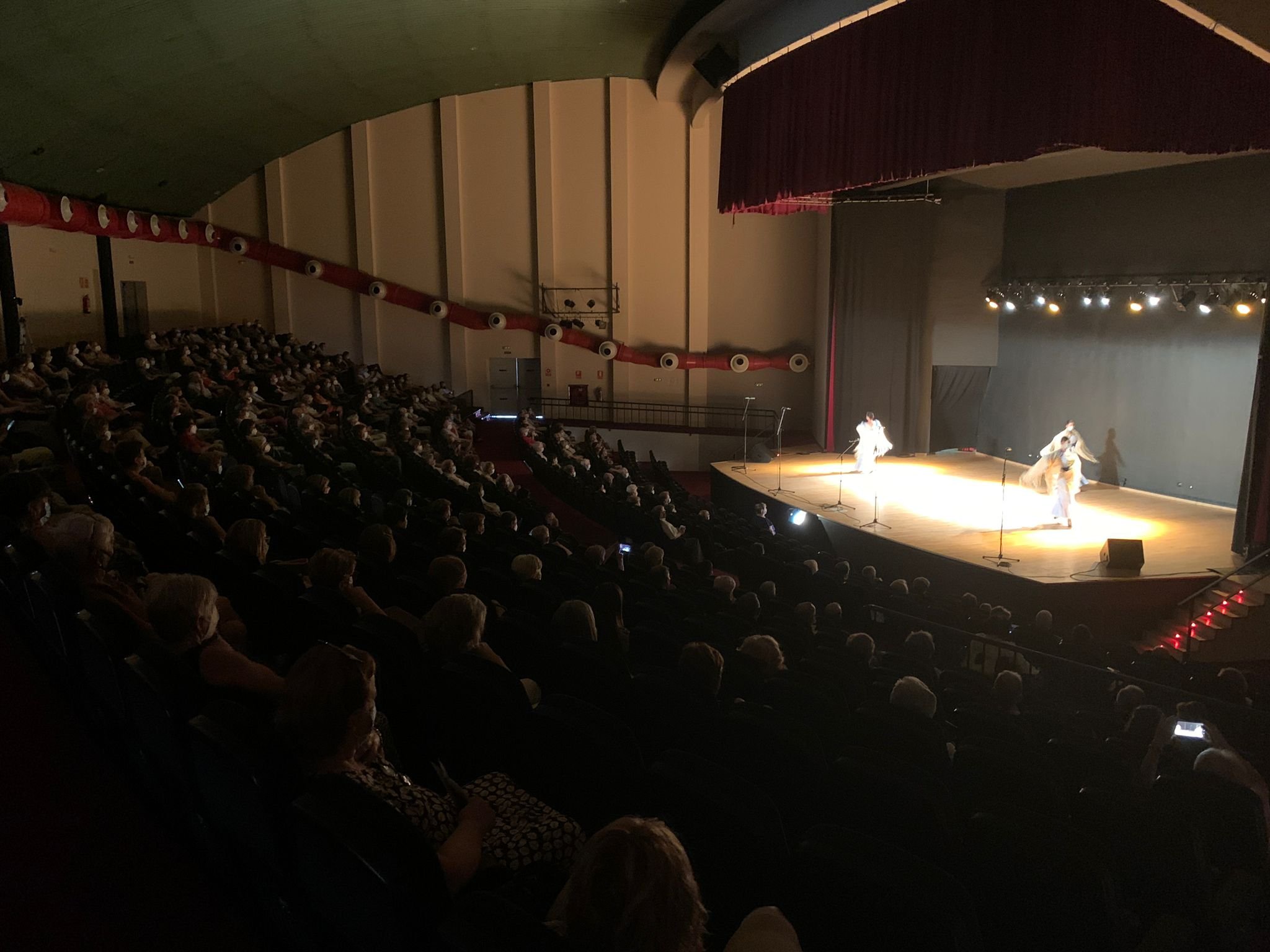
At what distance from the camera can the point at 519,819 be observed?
2.55m

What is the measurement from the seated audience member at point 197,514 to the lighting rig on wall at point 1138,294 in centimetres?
1285

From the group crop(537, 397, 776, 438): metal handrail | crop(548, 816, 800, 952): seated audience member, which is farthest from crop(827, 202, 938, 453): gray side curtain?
crop(548, 816, 800, 952): seated audience member

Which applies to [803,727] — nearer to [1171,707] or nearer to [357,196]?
[1171,707]

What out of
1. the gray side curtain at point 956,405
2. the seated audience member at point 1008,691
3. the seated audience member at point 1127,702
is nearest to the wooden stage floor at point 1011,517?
the gray side curtain at point 956,405

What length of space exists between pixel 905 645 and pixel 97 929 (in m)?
5.37

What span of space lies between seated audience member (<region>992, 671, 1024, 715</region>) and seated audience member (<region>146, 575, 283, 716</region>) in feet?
14.4

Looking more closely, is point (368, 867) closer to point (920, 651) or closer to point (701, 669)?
point (701, 669)

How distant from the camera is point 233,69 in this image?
51.4ft

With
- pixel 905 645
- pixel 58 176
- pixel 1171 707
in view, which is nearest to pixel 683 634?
pixel 905 645

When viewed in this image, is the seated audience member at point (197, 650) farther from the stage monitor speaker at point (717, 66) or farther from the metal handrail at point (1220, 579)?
the stage monitor speaker at point (717, 66)

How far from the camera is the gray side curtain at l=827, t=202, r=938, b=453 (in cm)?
1967

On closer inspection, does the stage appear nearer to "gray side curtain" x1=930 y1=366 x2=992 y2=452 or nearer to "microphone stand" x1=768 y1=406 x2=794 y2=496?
"microphone stand" x1=768 y1=406 x2=794 y2=496

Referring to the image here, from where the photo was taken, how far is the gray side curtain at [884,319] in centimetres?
1967

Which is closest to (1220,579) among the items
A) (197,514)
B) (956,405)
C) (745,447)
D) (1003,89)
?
(1003,89)
